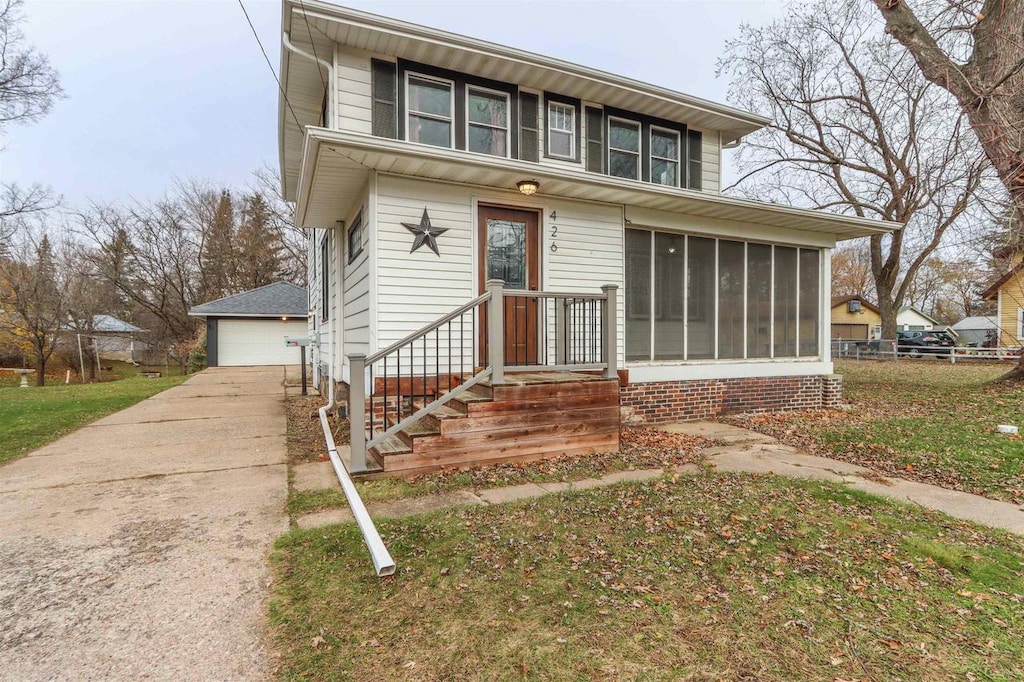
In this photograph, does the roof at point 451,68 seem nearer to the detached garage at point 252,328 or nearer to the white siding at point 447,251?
the white siding at point 447,251

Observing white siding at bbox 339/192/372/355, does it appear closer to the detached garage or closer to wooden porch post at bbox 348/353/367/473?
wooden porch post at bbox 348/353/367/473

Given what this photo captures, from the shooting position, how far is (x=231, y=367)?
57.5 feet

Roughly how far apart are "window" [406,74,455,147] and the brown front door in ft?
4.82

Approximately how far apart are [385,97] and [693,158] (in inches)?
214

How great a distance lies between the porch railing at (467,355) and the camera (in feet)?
14.2

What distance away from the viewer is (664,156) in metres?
8.34

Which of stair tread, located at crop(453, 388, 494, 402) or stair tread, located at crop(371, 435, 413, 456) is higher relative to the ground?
stair tread, located at crop(453, 388, 494, 402)

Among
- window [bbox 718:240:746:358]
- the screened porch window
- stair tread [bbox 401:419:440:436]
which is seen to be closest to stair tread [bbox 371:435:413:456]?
stair tread [bbox 401:419:440:436]

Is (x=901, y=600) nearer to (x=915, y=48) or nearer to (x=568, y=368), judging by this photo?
(x=568, y=368)

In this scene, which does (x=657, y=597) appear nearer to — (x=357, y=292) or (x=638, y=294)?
(x=638, y=294)

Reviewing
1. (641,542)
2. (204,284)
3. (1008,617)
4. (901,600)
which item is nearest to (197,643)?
(641,542)

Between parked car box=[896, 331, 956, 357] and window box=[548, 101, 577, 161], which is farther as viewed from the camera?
parked car box=[896, 331, 956, 357]

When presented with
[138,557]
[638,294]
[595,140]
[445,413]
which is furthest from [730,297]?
[138,557]

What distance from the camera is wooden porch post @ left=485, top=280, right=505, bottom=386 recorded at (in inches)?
180
